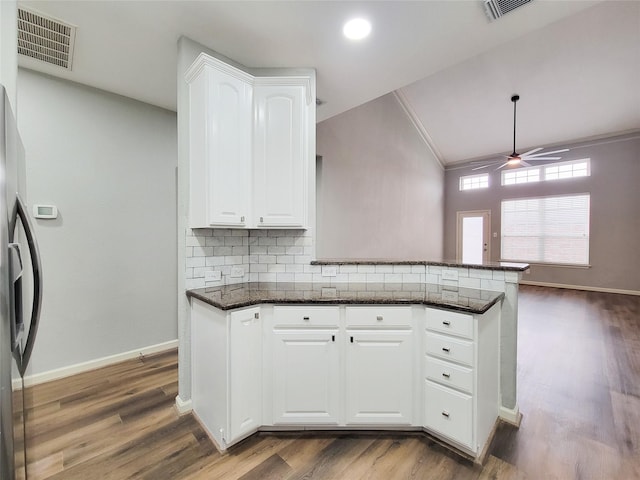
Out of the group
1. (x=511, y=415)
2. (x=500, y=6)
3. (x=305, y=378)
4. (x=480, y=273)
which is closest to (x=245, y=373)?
(x=305, y=378)

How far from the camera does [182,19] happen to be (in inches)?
75.1

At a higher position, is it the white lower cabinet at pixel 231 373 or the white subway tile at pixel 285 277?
the white subway tile at pixel 285 277

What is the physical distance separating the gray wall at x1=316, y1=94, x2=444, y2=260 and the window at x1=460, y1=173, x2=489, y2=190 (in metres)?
1.18

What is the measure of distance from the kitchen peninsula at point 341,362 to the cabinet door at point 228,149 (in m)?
0.60

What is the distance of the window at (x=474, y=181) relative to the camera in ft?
26.6

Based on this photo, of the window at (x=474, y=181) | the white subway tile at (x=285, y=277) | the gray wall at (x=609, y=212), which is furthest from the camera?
the window at (x=474, y=181)

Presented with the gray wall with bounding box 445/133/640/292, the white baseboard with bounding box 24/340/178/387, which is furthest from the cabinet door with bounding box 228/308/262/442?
the gray wall with bounding box 445/133/640/292

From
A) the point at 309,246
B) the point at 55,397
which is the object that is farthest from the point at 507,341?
the point at 55,397

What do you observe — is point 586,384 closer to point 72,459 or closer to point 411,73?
point 411,73

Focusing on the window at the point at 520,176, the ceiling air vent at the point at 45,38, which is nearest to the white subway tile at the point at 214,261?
the ceiling air vent at the point at 45,38

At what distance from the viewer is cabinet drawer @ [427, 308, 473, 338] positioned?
1577 mm

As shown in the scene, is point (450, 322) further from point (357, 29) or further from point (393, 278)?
point (357, 29)

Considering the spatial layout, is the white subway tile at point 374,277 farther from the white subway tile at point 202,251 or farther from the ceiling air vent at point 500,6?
the ceiling air vent at point 500,6

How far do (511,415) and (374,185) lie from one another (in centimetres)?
444
